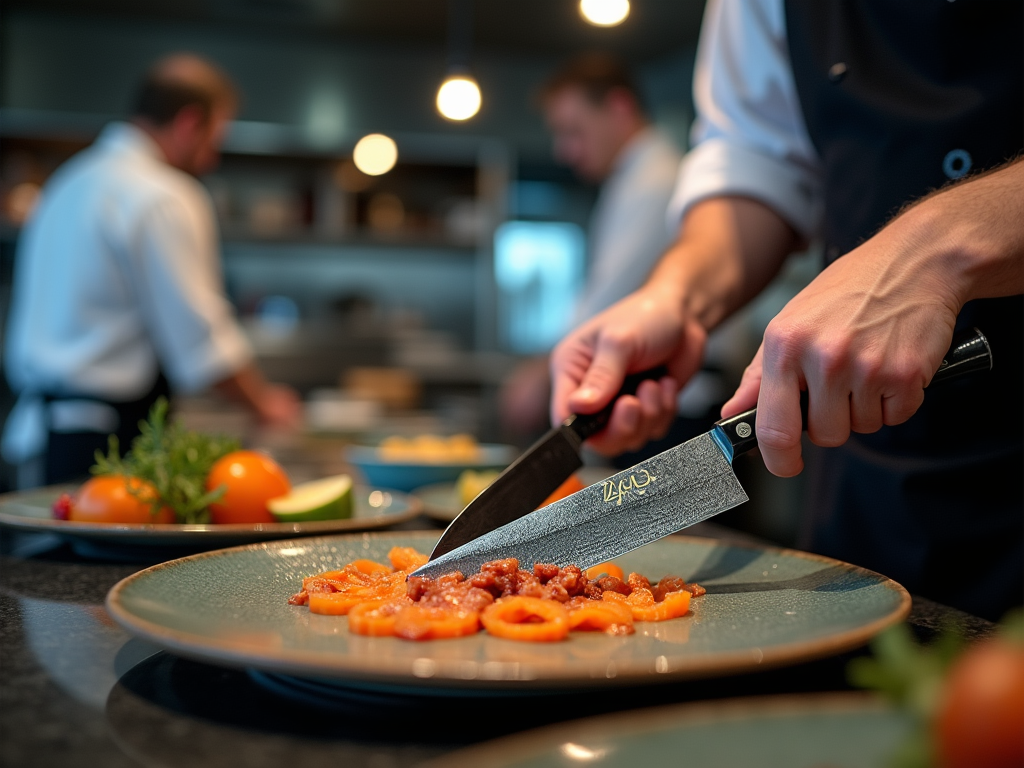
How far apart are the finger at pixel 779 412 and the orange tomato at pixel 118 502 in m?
0.85

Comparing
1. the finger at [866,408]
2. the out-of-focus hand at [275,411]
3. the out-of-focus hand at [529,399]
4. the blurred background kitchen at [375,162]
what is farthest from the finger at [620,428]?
the blurred background kitchen at [375,162]

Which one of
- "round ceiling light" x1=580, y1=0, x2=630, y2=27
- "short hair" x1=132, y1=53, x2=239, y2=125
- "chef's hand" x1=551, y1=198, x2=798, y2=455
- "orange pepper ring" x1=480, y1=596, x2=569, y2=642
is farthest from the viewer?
"short hair" x1=132, y1=53, x2=239, y2=125

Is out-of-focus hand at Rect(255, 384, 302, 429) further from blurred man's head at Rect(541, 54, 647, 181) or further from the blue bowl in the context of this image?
the blue bowl

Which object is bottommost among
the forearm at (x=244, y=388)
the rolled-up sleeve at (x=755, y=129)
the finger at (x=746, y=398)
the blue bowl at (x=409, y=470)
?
the forearm at (x=244, y=388)

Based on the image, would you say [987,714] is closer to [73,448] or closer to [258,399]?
[73,448]

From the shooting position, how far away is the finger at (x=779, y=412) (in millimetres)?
1059

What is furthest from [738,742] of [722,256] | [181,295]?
[181,295]

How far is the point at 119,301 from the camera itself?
3.87 m

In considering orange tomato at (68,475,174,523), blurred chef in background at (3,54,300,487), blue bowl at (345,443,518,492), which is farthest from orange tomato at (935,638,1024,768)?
blurred chef in background at (3,54,300,487)

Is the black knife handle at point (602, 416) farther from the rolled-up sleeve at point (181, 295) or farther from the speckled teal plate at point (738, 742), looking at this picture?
the rolled-up sleeve at point (181, 295)

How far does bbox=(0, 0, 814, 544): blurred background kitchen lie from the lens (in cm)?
711

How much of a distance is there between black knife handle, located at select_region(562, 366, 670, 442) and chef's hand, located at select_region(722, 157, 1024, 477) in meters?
0.37

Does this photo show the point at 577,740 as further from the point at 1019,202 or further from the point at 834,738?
the point at 1019,202

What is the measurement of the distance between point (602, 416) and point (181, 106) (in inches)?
128
